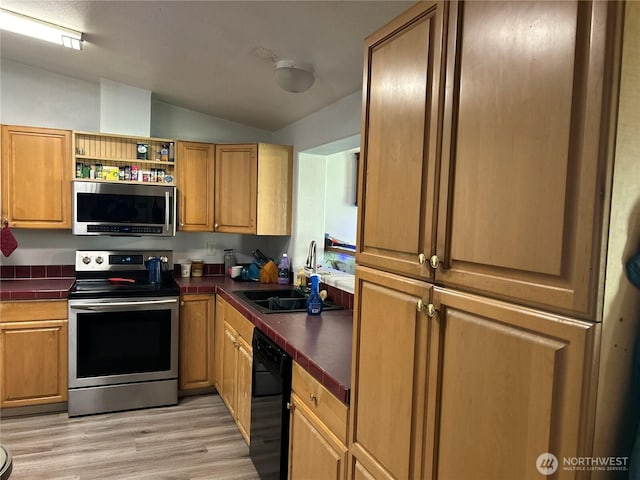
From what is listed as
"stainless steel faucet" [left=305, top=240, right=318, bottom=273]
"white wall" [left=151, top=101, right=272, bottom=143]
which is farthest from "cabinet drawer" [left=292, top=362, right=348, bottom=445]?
"white wall" [left=151, top=101, right=272, bottom=143]

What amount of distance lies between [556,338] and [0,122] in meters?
3.99

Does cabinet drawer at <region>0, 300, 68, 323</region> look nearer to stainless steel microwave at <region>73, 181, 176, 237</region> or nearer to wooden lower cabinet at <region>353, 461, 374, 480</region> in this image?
stainless steel microwave at <region>73, 181, 176, 237</region>

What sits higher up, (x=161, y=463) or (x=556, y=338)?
(x=556, y=338)

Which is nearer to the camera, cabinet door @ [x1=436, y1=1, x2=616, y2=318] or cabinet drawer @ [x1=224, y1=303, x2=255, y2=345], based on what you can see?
cabinet door @ [x1=436, y1=1, x2=616, y2=318]

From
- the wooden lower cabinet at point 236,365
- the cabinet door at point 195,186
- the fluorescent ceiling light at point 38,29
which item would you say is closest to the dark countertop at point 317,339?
the wooden lower cabinet at point 236,365

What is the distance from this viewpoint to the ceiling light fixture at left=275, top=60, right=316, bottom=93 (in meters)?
2.32

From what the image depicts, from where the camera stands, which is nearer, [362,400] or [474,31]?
[474,31]

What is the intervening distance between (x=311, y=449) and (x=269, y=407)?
500 millimetres

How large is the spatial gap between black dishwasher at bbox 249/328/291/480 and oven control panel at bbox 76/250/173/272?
175 centimetres

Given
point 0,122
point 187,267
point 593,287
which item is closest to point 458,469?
point 593,287

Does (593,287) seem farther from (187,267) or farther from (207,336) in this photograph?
(187,267)

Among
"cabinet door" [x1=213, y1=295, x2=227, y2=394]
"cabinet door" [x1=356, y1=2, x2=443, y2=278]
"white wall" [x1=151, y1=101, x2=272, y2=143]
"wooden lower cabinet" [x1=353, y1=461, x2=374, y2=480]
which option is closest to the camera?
"cabinet door" [x1=356, y1=2, x2=443, y2=278]

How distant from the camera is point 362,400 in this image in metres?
1.35

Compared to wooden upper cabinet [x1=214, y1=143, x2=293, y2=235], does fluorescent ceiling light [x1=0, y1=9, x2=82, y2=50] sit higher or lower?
higher
